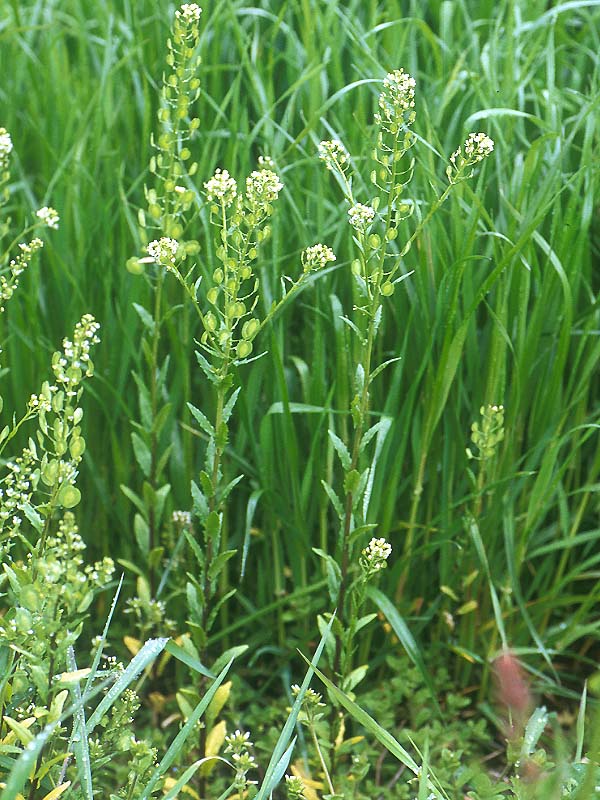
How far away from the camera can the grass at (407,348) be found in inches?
62.8

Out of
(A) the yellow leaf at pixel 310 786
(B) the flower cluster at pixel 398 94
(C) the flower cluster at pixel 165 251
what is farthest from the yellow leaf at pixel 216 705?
(B) the flower cluster at pixel 398 94

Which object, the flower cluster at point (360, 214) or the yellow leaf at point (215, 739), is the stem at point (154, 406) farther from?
the flower cluster at point (360, 214)

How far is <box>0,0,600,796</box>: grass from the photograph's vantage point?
5.24 ft

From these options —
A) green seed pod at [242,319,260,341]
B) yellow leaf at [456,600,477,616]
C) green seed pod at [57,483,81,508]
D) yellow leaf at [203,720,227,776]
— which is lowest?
yellow leaf at [203,720,227,776]

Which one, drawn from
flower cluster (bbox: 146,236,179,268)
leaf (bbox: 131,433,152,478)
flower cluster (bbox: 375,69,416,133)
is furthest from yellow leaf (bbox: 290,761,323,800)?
flower cluster (bbox: 375,69,416,133)

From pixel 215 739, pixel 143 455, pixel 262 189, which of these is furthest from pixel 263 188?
pixel 215 739

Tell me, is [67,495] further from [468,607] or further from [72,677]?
[468,607]

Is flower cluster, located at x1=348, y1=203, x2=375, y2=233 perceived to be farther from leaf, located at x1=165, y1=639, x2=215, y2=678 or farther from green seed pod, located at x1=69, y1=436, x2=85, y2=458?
leaf, located at x1=165, y1=639, x2=215, y2=678

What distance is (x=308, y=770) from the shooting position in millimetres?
1539

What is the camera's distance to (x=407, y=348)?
166 cm

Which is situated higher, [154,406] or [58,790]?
[154,406]

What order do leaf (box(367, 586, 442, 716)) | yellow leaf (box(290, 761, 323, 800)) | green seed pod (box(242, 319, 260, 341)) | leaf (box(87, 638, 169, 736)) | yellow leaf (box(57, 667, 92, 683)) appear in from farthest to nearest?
leaf (box(367, 586, 442, 716)) → yellow leaf (box(290, 761, 323, 800)) → green seed pod (box(242, 319, 260, 341)) → leaf (box(87, 638, 169, 736)) → yellow leaf (box(57, 667, 92, 683))

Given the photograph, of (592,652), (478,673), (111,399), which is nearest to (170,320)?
(111,399)

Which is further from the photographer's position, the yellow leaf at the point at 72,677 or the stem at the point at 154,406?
the stem at the point at 154,406
